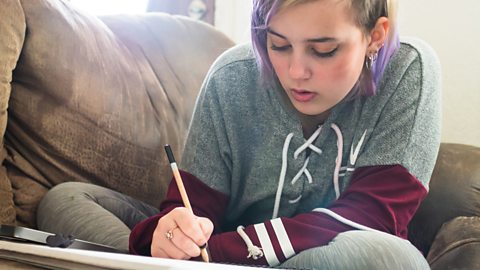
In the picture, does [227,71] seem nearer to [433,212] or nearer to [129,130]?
[129,130]

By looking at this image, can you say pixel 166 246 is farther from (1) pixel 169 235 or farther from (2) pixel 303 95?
(2) pixel 303 95

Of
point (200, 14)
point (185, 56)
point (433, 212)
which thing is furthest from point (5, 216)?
point (200, 14)

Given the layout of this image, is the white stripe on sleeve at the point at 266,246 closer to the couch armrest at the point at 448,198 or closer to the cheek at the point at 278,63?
the cheek at the point at 278,63

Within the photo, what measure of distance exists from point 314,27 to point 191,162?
306 millimetres

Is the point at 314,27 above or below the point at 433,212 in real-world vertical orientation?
above

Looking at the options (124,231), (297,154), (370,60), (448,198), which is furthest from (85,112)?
(448,198)

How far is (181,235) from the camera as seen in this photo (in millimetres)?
707

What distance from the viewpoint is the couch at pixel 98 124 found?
3.26ft

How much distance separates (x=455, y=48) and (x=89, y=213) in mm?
1306

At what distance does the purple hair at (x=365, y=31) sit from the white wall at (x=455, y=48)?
0.88 m

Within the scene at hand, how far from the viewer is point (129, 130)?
116cm

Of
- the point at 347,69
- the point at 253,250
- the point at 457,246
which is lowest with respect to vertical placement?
the point at 457,246

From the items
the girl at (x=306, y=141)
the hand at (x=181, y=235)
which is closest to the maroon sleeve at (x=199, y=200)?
the girl at (x=306, y=141)

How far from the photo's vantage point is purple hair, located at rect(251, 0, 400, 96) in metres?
0.82
